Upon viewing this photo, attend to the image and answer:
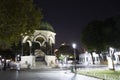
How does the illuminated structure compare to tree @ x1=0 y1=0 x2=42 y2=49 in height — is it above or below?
above

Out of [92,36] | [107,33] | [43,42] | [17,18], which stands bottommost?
[17,18]

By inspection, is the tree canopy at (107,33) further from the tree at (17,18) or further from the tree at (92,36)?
the tree at (17,18)

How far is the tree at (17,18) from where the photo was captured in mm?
19031

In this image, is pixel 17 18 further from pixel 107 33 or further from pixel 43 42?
pixel 43 42

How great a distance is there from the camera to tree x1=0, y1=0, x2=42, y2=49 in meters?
19.0

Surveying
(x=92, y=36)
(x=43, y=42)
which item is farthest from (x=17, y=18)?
(x=43, y=42)

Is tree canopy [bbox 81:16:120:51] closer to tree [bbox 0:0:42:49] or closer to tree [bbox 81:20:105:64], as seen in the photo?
tree [bbox 81:20:105:64]

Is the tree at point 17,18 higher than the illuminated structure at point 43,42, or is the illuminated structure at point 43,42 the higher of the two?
the illuminated structure at point 43,42

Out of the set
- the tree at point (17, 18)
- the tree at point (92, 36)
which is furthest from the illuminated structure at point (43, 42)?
the tree at point (17, 18)

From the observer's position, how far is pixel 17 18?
19.5 m

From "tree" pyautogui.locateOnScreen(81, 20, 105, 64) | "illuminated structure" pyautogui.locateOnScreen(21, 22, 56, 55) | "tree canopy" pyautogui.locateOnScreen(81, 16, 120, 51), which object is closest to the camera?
"tree canopy" pyautogui.locateOnScreen(81, 16, 120, 51)

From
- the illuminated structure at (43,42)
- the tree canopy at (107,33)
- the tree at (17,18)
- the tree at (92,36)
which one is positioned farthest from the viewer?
the illuminated structure at (43,42)

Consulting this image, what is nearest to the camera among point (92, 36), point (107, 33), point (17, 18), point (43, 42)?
point (17, 18)

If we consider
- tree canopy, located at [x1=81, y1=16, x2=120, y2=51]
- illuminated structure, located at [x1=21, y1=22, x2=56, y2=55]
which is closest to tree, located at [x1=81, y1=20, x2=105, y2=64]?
tree canopy, located at [x1=81, y1=16, x2=120, y2=51]
